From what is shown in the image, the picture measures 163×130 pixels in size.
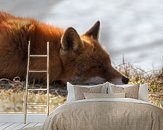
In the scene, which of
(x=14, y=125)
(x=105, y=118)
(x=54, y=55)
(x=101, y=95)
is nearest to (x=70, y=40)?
(x=54, y=55)

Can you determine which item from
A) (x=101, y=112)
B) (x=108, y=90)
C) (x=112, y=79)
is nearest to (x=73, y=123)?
(x=101, y=112)

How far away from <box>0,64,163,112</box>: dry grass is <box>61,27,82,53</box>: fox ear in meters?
0.58

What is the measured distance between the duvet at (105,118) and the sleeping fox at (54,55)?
1.49 meters

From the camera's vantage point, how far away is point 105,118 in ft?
9.10

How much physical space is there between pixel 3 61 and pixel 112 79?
119 cm

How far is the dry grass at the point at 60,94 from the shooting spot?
4637 millimetres

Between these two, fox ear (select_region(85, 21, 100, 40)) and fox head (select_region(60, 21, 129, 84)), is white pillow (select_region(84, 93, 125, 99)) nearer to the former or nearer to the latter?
fox head (select_region(60, 21, 129, 84))

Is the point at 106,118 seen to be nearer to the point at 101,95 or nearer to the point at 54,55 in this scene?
the point at 101,95

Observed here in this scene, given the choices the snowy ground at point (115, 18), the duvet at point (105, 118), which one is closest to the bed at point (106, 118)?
the duvet at point (105, 118)

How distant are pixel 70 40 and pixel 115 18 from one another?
962 mm

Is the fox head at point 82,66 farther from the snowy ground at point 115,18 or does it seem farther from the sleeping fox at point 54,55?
the snowy ground at point 115,18

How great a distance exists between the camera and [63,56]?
4.33m

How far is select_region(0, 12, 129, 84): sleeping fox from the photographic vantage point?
420 cm

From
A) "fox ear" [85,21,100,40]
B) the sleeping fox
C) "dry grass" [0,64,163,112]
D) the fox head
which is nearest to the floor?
"dry grass" [0,64,163,112]
